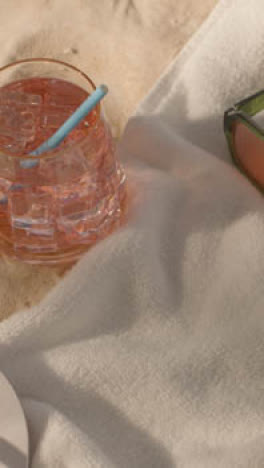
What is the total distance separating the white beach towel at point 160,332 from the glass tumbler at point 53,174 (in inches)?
1.1

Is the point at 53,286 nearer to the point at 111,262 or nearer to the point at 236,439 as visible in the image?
the point at 111,262

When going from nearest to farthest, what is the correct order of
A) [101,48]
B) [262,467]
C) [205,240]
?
[262,467] → [205,240] → [101,48]

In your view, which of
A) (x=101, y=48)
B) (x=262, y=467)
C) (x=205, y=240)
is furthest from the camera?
(x=101, y=48)

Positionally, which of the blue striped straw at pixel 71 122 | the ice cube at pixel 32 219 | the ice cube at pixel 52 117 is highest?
the blue striped straw at pixel 71 122

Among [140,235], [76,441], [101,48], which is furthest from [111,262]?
[101,48]

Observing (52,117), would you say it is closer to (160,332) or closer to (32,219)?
(32,219)

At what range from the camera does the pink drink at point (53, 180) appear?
23.6 inches

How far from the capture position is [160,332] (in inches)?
24.2

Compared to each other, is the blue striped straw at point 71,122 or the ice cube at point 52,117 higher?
the blue striped straw at point 71,122

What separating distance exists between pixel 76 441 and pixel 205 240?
0.64ft

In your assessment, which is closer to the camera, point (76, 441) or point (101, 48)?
point (76, 441)

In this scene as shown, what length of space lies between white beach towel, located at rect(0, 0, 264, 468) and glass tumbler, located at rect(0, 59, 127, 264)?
3 cm

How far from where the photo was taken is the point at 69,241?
0.64 meters

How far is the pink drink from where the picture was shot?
0.60 m
